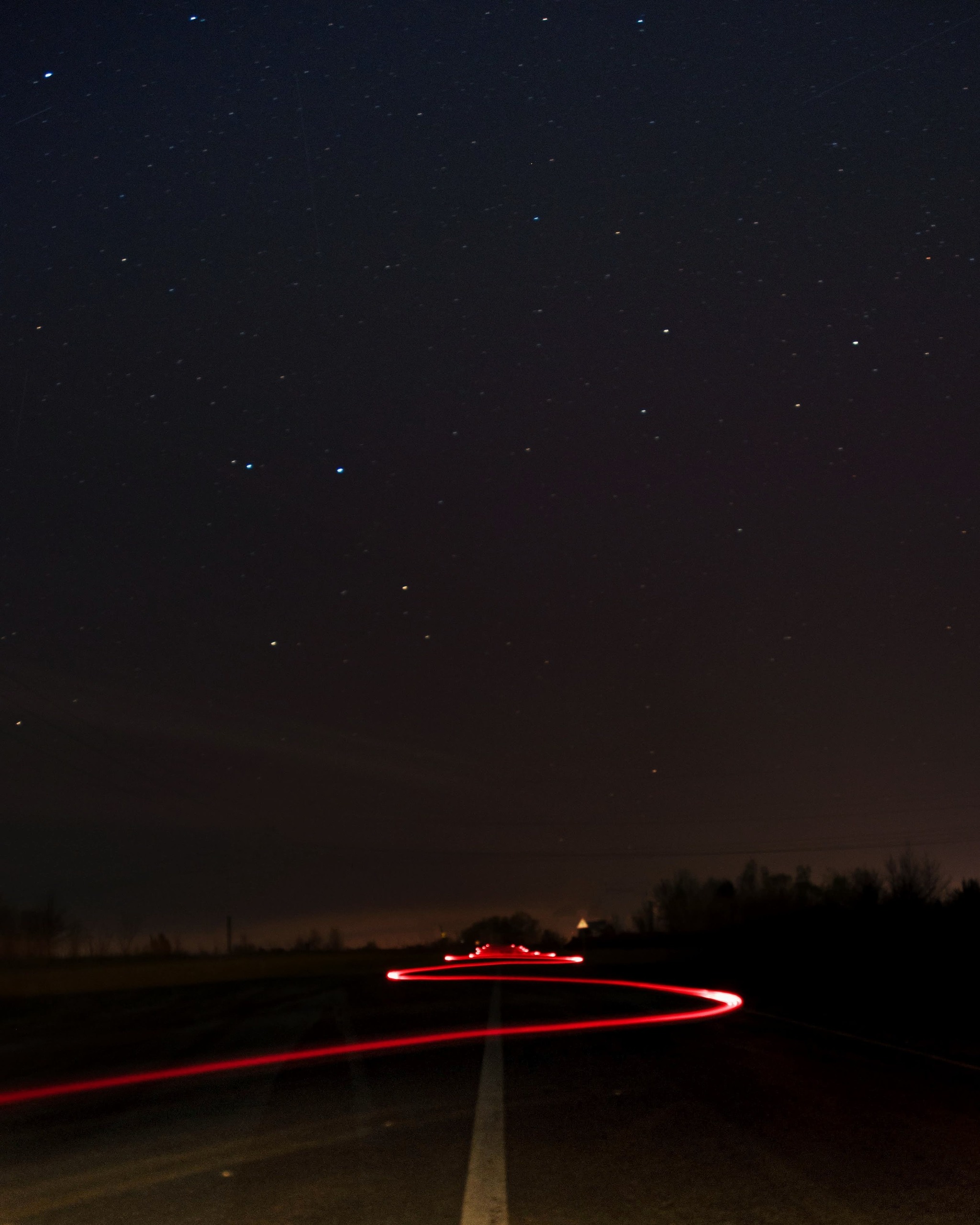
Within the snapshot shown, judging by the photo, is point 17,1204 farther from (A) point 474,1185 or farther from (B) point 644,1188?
(B) point 644,1188

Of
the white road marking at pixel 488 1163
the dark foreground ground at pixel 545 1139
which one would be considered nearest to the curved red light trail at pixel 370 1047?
the dark foreground ground at pixel 545 1139

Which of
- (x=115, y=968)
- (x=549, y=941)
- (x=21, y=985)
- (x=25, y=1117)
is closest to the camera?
(x=25, y=1117)

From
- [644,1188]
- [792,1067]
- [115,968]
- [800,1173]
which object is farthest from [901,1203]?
[115,968]

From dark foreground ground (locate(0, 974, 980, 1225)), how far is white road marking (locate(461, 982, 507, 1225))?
4.3 inches

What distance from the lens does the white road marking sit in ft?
22.9

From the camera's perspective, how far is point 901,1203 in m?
7.17

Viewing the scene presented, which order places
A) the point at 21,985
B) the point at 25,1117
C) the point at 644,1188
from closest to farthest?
the point at 644,1188, the point at 25,1117, the point at 21,985

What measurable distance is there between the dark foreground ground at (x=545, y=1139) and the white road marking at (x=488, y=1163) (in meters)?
0.11

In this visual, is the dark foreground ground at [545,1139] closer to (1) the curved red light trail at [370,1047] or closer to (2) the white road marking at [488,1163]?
(2) the white road marking at [488,1163]

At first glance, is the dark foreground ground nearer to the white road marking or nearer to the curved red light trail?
the white road marking

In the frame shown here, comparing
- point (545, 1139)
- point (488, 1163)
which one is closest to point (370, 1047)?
point (545, 1139)

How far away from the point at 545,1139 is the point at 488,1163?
3.52 ft

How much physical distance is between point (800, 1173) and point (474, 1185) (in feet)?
7.07

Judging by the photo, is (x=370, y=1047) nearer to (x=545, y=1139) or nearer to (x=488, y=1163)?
(x=545, y=1139)
